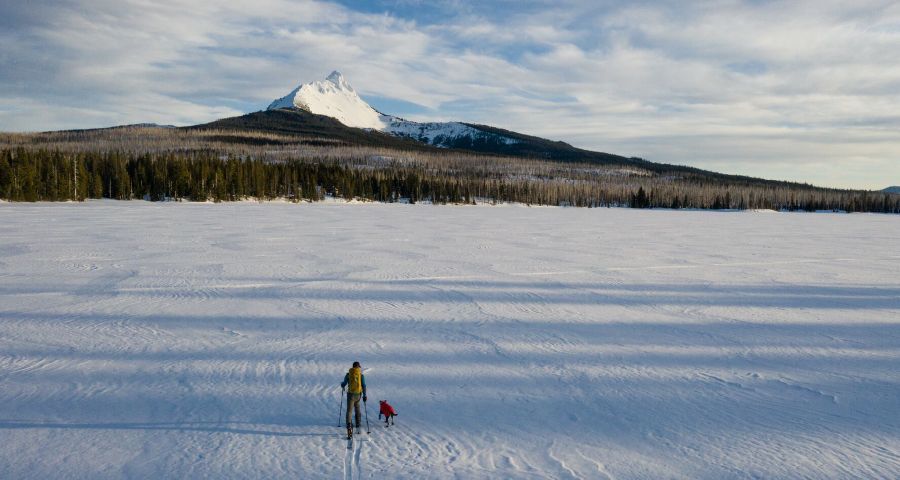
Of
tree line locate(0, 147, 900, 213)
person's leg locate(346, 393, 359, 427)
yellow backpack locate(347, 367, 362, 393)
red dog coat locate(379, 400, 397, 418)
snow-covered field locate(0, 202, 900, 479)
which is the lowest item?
snow-covered field locate(0, 202, 900, 479)

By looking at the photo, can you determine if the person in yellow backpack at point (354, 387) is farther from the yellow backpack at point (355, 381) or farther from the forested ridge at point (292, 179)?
the forested ridge at point (292, 179)

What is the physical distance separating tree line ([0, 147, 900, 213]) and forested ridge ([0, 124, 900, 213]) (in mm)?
140

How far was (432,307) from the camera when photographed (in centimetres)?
1059

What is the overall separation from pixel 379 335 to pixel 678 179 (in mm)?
191189

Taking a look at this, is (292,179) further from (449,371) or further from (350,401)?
(350,401)

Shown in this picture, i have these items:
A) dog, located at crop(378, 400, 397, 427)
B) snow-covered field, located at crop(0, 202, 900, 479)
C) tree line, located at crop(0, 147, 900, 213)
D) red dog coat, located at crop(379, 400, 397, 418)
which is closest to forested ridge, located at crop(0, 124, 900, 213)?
tree line, located at crop(0, 147, 900, 213)

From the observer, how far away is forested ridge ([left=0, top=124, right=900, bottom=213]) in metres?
65.6

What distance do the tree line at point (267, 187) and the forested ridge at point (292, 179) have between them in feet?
0.46

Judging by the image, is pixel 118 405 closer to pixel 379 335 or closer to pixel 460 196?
pixel 379 335

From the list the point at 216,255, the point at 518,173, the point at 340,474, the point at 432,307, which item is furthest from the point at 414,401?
the point at 518,173

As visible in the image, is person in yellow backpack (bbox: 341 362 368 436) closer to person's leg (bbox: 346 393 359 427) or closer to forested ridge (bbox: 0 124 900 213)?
person's leg (bbox: 346 393 359 427)

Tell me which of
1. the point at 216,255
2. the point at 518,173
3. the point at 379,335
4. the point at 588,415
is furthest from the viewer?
the point at 518,173

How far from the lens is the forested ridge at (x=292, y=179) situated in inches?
2584

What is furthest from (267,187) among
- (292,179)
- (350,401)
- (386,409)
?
(350,401)
